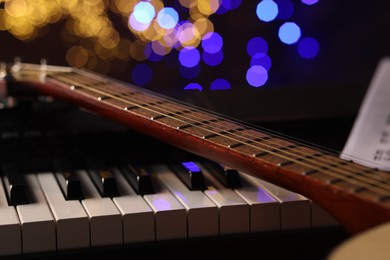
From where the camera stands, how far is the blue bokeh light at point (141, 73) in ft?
6.46

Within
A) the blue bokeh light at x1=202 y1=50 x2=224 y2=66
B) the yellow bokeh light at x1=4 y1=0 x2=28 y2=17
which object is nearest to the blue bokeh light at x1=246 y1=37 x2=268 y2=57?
the blue bokeh light at x1=202 y1=50 x2=224 y2=66

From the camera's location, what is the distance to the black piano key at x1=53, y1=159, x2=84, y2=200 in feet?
3.24

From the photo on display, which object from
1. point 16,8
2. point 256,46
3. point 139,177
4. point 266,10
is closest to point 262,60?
point 256,46

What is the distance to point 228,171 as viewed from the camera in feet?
3.51

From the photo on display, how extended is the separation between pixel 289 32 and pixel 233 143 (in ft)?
4.26

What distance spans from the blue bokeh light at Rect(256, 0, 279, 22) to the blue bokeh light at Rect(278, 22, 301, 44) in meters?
0.07

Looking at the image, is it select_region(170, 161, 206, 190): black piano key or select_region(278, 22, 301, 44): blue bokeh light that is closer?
select_region(170, 161, 206, 190): black piano key

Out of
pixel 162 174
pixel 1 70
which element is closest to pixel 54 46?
pixel 1 70

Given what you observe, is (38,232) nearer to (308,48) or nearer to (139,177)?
(139,177)

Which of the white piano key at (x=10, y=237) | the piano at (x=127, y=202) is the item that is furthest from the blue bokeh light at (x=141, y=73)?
the white piano key at (x=10, y=237)

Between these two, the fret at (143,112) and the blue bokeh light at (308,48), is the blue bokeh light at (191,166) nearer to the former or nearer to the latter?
the fret at (143,112)

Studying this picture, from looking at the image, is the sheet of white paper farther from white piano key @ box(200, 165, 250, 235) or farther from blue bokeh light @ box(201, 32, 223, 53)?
blue bokeh light @ box(201, 32, 223, 53)

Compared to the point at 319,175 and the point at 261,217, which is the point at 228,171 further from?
the point at 319,175

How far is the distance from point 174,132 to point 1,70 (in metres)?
0.47
